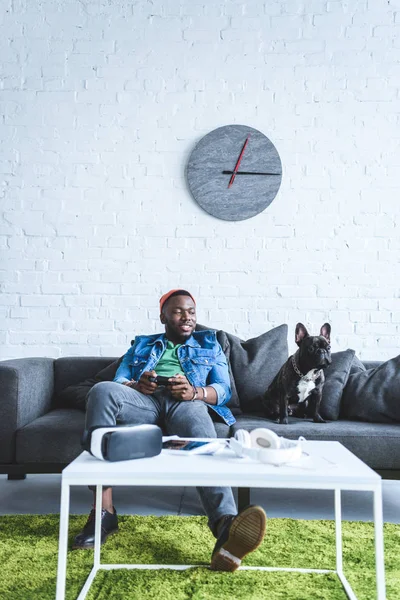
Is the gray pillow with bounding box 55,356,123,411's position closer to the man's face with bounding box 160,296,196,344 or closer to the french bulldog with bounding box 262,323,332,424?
the man's face with bounding box 160,296,196,344

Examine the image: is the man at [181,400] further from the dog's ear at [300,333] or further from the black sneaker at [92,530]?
the dog's ear at [300,333]

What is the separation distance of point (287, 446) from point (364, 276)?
2224 millimetres

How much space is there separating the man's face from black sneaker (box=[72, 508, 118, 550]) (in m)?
0.90

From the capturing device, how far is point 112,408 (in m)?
2.32

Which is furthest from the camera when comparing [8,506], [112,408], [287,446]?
[8,506]

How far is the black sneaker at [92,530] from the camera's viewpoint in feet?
7.23

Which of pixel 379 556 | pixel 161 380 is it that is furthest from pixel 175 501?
pixel 379 556

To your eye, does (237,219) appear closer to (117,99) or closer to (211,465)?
(117,99)

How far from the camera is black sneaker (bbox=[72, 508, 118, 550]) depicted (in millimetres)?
2203

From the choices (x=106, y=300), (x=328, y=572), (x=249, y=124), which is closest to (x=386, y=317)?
(x=249, y=124)

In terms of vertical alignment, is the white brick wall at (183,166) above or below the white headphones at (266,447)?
above

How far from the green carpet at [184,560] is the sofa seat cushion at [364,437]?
257mm

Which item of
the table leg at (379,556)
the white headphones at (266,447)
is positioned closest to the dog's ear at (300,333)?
the white headphones at (266,447)

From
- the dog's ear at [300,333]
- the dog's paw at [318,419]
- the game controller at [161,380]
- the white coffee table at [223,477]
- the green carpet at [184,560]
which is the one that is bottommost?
the green carpet at [184,560]
